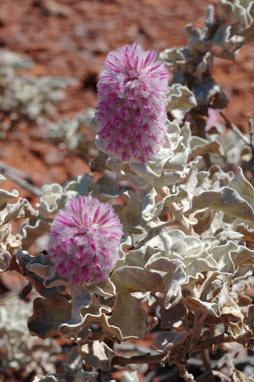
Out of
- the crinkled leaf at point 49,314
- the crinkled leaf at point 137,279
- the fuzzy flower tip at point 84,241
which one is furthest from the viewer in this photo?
the crinkled leaf at point 49,314

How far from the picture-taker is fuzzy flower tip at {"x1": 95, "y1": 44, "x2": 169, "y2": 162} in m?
0.89

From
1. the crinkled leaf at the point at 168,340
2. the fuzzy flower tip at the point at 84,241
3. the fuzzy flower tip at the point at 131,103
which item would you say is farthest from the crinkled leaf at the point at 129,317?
the fuzzy flower tip at the point at 131,103

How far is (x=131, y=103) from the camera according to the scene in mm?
891

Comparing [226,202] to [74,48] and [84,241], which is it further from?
[74,48]

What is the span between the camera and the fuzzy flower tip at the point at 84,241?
882 millimetres

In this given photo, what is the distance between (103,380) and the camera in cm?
119

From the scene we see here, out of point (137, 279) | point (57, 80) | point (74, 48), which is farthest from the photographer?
point (74, 48)

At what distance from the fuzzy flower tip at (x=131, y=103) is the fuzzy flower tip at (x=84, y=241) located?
4.5 inches

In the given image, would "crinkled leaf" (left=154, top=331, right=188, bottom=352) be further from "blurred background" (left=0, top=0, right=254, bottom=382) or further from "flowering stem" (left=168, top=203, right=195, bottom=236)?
"blurred background" (left=0, top=0, right=254, bottom=382)

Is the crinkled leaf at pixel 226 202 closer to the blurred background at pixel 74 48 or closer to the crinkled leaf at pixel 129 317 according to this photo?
the crinkled leaf at pixel 129 317

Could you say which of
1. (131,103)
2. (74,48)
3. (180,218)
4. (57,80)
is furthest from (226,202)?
(74,48)

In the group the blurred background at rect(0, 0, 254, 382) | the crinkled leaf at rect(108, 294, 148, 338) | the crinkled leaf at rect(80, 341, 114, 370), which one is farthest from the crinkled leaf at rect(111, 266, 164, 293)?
the blurred background at rect(0, 0, 254, 382)

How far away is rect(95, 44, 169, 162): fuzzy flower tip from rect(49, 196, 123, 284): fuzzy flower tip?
114 millimetres

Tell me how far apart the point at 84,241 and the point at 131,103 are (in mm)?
233
